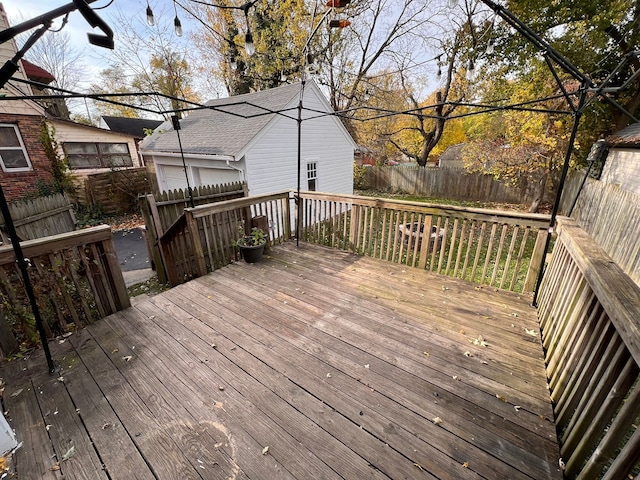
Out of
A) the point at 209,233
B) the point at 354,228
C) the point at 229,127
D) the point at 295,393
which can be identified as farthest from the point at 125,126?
the point at 295,393

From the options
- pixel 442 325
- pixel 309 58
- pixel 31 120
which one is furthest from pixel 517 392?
pixel 31 120

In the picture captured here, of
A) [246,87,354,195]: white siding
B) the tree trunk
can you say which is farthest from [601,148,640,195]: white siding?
[246,87,354,195]: white siding

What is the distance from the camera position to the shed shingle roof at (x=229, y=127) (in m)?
7.33

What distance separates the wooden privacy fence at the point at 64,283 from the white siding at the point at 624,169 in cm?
1026

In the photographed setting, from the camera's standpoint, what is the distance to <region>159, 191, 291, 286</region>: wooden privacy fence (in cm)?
388

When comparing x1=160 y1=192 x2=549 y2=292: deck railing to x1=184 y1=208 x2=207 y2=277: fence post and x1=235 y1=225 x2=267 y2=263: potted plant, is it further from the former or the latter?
x1=235 y1=225 x2=267 y2=263: potted plant

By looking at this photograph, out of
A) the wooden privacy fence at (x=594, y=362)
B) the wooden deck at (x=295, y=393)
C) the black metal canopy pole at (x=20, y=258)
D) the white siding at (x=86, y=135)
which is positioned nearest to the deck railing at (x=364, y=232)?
the wooden deck at (x=295, y=393)

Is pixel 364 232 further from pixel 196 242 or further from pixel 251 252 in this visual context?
pixel 196 242

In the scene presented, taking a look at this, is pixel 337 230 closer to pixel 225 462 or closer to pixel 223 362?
pixel 223 362

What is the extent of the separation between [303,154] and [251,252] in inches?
203

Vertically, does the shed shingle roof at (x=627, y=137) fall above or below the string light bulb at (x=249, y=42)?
below

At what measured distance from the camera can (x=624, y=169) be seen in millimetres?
7387

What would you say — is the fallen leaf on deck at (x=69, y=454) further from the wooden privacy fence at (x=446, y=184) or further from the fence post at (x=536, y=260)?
the wooden privacy fence at (x=446, y=184)

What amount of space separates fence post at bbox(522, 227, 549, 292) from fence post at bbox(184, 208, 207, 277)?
13.4 ft
